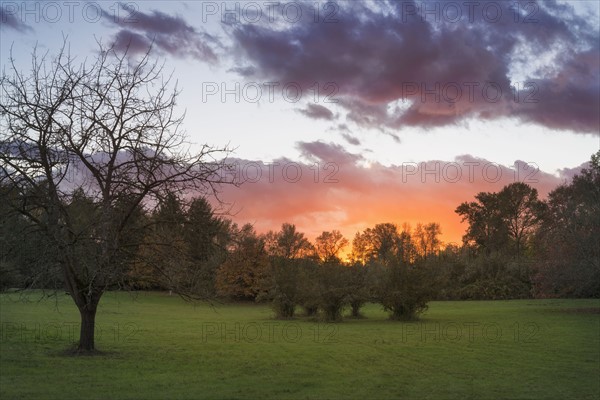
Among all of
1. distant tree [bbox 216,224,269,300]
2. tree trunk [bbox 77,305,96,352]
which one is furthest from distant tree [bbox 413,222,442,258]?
tree trunk [bbox 77,305,96,352]

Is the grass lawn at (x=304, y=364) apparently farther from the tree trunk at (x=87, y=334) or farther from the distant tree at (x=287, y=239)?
the distant tree at (x=287, y=239)

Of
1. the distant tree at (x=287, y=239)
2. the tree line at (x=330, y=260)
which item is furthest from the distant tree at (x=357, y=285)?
the distant tree at (x=287, y=239)

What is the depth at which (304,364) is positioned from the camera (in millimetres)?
18344

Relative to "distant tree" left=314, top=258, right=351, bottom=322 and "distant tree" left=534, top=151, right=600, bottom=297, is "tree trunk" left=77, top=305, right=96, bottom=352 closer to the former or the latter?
"distant tree" left=314, top=258, right=351, bottom=322

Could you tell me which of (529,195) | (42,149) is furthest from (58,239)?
(529,195)

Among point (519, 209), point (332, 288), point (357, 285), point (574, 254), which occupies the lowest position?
point (332, 288)

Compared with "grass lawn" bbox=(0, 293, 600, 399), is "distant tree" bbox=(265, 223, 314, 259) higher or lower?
higher

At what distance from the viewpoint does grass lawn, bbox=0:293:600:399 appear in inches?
559

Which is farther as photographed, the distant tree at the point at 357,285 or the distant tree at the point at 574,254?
the distant tree at the point at 574,254

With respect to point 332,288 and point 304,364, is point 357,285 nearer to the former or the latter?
point 332,288

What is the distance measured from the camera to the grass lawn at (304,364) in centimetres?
1420

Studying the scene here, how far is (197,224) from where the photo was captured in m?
19.6

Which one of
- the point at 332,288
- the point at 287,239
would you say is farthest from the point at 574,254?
the point at 287,239

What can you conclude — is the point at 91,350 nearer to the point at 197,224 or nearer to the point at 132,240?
the point at 132,240
